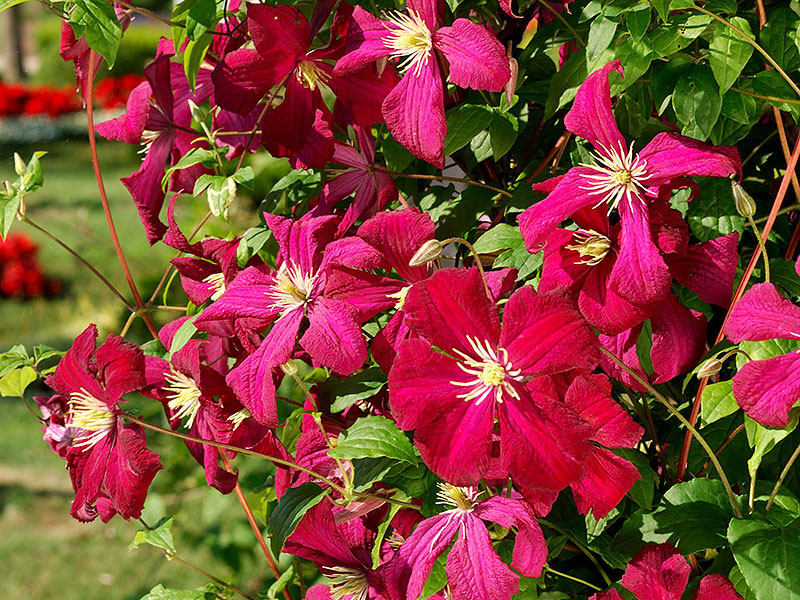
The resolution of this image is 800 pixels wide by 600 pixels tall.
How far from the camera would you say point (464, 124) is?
0.70m

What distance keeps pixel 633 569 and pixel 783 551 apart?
0.10 metres

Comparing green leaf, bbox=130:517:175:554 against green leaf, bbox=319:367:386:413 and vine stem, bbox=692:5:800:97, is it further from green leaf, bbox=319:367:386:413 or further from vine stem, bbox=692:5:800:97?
vine stem, bbox=692:5:800:97

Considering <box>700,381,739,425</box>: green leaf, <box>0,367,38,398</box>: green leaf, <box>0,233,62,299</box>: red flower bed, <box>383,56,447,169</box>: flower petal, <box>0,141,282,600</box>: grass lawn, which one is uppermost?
<box>383,56,447,169</box>: flower petal

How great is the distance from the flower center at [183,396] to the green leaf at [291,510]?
111mm

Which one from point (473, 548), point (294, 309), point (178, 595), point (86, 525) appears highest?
point (294, 309)

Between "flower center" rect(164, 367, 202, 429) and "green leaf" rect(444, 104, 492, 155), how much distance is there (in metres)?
0.30

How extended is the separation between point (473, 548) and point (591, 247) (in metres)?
0.23

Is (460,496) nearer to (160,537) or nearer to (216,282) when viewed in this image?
(216,282)

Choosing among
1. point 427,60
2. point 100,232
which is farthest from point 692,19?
point 100,232

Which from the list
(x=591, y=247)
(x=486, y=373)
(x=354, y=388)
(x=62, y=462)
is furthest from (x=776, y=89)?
(x=62, y=462)

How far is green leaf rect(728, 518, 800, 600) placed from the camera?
1.84 feet

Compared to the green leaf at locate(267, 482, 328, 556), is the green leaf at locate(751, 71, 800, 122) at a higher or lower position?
higher

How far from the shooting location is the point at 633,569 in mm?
622

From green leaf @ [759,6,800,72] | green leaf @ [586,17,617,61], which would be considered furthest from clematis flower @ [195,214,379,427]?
green leaf @ [759,6,800,72]
